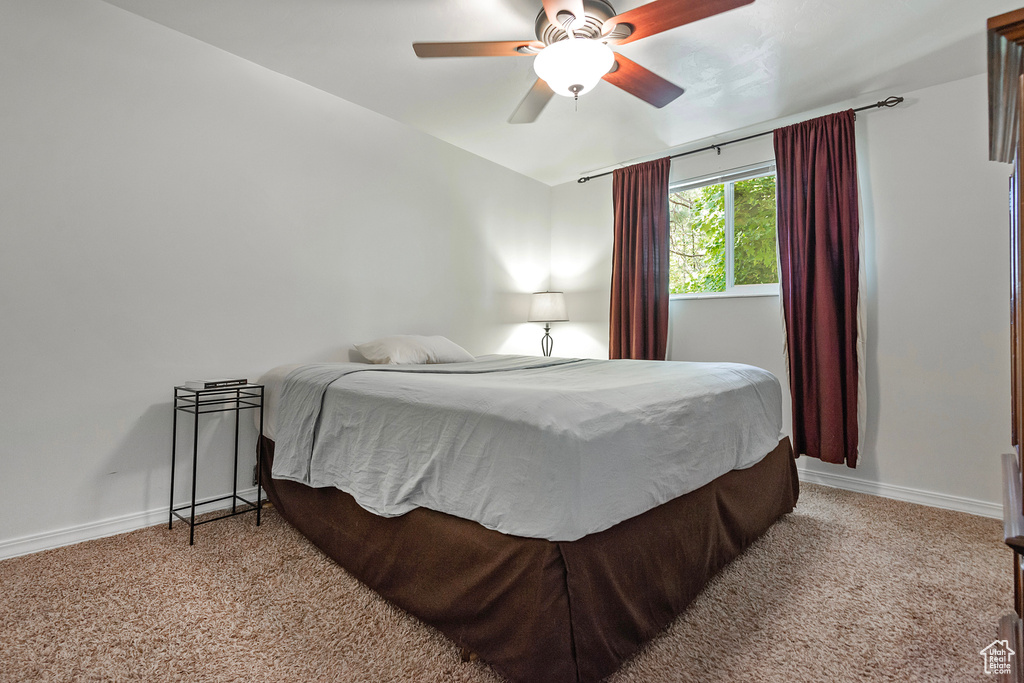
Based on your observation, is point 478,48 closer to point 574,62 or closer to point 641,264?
point 574,62

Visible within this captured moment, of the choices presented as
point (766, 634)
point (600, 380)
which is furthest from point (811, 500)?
point (600, 380)

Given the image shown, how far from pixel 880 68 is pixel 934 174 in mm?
657

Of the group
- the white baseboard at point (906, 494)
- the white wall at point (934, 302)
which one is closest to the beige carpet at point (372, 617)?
the white baseboard at point (906, 494)

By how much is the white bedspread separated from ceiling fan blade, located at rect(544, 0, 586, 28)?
4.27ft

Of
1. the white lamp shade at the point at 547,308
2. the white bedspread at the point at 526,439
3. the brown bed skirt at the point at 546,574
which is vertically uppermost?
the white lamp shade at the point at 547,308

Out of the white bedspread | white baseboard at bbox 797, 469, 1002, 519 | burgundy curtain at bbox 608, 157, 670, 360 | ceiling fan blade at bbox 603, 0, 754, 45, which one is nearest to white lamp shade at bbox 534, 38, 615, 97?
ceiling fan blade at bbox 603, 0, 754, 45

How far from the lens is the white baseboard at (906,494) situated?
2.38 m

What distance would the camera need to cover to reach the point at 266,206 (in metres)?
2.50

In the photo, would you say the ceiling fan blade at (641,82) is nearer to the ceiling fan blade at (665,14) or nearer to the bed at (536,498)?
the ceiling fan blade at (665,14)

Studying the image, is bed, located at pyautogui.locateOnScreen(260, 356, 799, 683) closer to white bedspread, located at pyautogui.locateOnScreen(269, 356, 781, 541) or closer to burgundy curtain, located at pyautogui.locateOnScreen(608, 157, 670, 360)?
white bedspread, located at pyautogui.locateOnScreen(269, 356, 781, 541)

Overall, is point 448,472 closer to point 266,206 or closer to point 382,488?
point 382,488

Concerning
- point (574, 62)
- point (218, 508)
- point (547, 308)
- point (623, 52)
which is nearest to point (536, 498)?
point (574, 62)

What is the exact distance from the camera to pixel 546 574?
41.0 inches

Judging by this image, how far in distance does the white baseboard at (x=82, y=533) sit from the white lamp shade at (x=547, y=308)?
255cm
